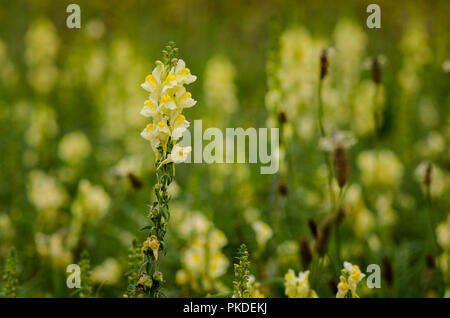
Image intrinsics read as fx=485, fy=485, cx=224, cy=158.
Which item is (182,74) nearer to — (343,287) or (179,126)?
(179,126)

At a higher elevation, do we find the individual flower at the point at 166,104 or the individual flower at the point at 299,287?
the individual flower at the point at 166,104

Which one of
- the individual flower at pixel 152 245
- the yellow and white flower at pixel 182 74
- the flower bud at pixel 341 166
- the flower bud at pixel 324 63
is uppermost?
Result: the flower bud at pixel 324 63

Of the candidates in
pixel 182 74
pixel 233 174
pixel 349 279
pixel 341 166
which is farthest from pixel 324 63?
pixel 233 174

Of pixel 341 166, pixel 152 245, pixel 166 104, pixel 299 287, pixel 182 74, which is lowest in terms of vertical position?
pixel 299 287

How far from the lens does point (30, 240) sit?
3514mm

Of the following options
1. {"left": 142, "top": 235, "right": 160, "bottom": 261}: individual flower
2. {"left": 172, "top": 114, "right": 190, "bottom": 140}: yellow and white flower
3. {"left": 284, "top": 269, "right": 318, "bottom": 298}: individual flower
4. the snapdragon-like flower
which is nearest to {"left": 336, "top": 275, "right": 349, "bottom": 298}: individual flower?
the snapdragon-like flower

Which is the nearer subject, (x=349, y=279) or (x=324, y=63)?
(x=349, y=279)

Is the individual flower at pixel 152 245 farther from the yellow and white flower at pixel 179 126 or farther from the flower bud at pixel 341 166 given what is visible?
the flower bud at pixel 341 166

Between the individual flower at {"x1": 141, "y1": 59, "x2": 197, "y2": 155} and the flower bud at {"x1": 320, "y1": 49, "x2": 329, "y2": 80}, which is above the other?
the flower bud at {"x1": 320, "y1": 49, "x2": 329, "y2": 80}

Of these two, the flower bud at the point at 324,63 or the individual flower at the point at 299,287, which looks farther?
the flower bud at the point at 324,63

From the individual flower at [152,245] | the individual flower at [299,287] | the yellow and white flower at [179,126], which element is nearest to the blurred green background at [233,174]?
the individual flower at [299,287]

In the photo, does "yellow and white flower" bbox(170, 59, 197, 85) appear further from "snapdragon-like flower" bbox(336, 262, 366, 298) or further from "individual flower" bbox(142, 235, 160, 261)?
"snapdragon-like flower" bbox(336, 262, 366, 298)
